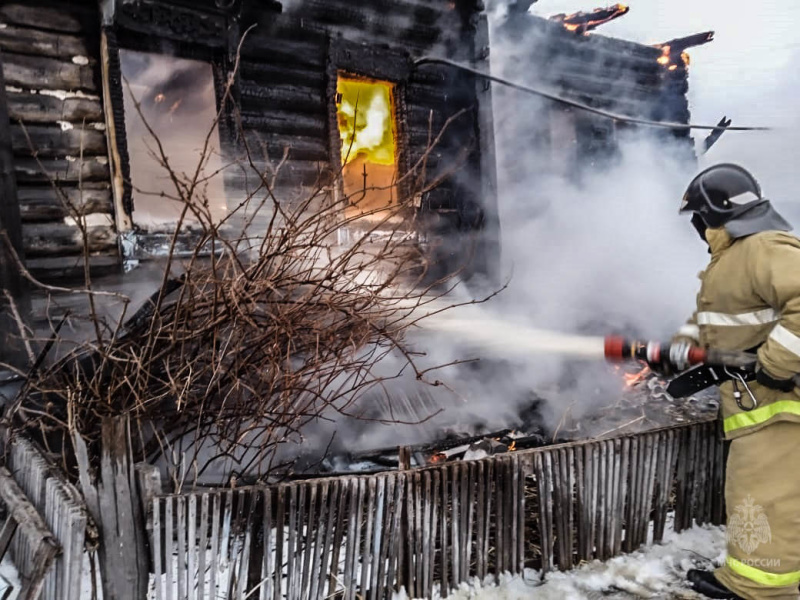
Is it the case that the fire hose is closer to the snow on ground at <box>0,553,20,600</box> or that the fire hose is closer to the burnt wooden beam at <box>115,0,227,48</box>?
the snow on ground at <box>0,553,20,600</box>

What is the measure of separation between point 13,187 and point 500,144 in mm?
8291

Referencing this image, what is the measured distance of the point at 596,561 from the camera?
3.63 metres

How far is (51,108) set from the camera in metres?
5.47

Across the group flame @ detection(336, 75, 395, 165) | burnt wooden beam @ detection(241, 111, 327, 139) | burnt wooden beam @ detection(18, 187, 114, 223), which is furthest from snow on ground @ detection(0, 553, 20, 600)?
flame @ detection(336, 75, 395, 165)

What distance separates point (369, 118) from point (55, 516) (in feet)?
23.8

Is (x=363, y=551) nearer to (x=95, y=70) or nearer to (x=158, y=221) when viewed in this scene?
(x=158, y=221)

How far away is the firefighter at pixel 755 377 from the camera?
290 centimetres

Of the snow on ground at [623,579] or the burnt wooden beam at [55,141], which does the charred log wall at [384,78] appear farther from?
the snow on ground at [623,579]

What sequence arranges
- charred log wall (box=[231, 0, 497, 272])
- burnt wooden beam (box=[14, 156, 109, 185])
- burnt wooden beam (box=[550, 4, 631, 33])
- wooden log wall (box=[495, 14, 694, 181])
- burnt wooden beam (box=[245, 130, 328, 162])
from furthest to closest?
burnt wooden beam (box=[550, 4, 631, 33]), wooden log wall (box=[495, 14, 694, 181]), charred log wall (box=[231, 0, 497, 272]), burnt wooden beam (box=[245, 130, 328, 162]), burnt wooden beam (box=[14, 156, 109, 185])

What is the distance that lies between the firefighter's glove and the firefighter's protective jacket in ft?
0.12

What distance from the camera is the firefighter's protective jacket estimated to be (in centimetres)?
282

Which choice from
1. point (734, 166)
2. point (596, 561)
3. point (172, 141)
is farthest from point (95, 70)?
point (596, 561)

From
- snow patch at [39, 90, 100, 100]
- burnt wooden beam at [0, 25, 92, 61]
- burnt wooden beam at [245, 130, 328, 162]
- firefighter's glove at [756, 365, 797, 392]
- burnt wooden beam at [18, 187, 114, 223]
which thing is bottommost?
firefighter's glove at [756, 365, 797, 392]

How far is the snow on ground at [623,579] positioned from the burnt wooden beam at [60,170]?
4.99 meters
